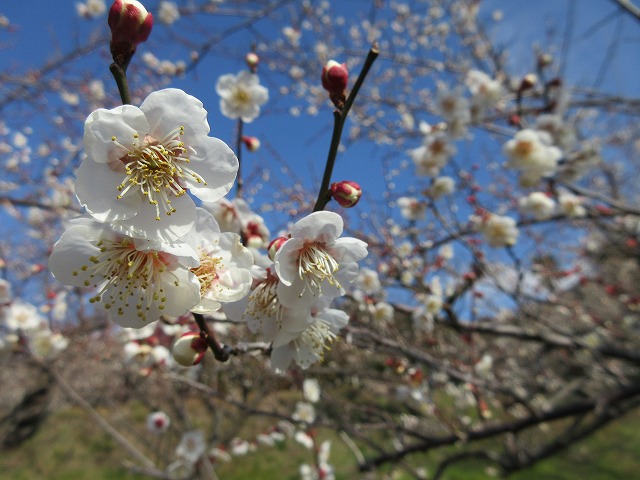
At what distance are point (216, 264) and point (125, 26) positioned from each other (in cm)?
47

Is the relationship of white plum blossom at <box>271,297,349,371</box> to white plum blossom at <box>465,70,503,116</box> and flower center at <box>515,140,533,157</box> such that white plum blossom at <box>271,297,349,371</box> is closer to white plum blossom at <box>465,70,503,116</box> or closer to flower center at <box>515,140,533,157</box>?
flower center at <box>515,140,533,157</box>

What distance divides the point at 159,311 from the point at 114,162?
0.31 meters

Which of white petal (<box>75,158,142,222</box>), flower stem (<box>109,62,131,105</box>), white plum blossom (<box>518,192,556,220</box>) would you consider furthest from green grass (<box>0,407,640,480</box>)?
flower stem (<box>109,62,131,105</box>)

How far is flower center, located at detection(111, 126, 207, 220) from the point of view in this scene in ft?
2.36

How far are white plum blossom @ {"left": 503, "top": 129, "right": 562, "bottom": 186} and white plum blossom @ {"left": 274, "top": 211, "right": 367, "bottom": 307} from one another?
225 centimetres

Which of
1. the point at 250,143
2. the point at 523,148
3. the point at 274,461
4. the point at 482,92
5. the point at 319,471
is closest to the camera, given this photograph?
the point at 250,143

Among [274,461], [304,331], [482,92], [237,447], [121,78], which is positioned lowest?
[274,461]

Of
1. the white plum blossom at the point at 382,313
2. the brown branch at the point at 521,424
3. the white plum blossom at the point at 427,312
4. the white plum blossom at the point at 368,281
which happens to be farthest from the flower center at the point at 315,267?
the white plum blossom at the point at 427,312

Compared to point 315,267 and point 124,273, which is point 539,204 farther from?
point 124,273

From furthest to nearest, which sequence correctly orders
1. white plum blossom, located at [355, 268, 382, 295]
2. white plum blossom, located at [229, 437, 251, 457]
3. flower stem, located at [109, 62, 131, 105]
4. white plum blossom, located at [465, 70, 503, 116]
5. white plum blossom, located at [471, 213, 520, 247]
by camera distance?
white plum blossom, located at [229, 437, 251, 457]
white plum blossom, located at [465, 70, 503, 116]
white plum blossom, located at [471, 213, 520, 247]
white plum blossom, located at [355, 268, 382, 295]
flower stem, located at [109, 62, 131, 105]

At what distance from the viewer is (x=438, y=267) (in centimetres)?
367

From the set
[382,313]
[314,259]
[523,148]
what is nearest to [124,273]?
[314,259]

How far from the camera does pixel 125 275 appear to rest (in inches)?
30.9

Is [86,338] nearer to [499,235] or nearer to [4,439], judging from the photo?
[4,439]
